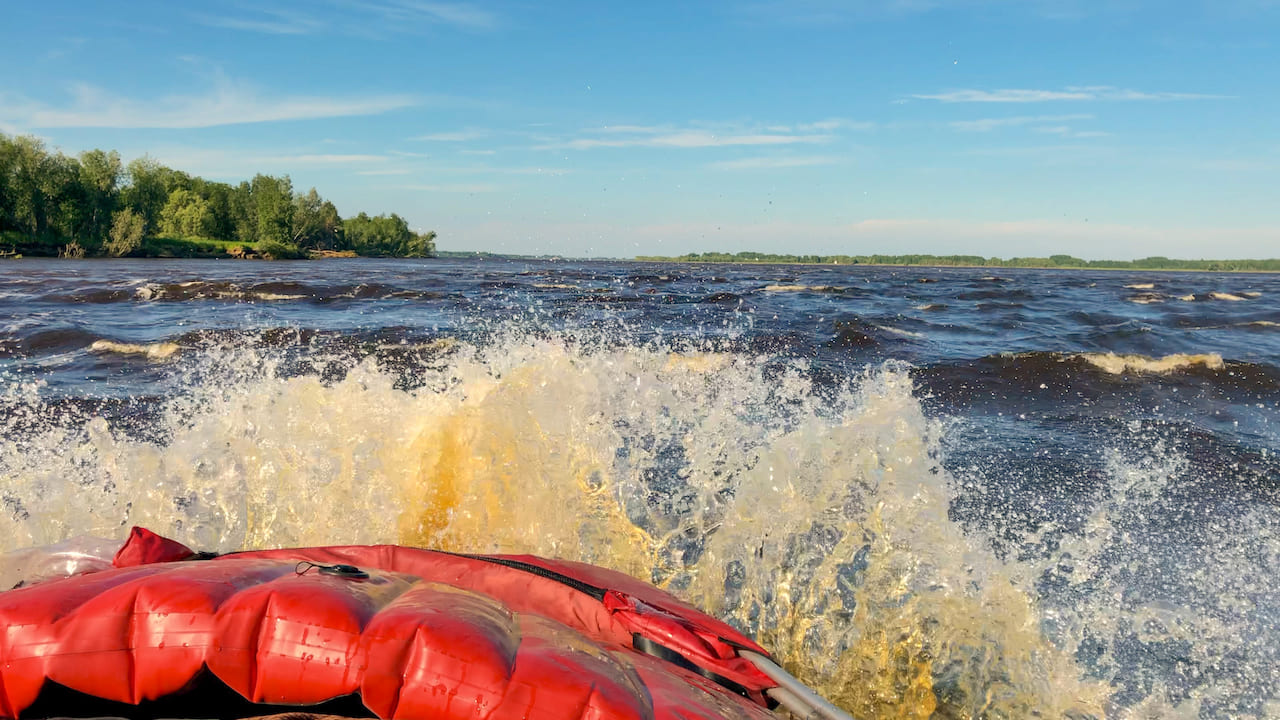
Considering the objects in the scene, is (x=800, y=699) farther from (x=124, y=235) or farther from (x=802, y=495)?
(x=124, y=235)

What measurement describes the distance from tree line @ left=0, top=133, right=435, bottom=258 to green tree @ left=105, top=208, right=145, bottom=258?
0.10 meters

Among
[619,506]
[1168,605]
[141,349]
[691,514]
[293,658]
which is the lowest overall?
[1168,605]

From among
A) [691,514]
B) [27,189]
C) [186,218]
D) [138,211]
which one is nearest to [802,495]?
[691,514]

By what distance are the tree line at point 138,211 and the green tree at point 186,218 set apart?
0.42 feet

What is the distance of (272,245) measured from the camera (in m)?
90.5

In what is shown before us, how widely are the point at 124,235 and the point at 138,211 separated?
46.1ft

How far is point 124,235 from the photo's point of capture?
254ft

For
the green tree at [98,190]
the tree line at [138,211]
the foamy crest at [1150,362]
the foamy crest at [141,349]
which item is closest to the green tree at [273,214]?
the tree line at [138,211]

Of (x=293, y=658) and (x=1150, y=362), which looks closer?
(x=293, y=658)

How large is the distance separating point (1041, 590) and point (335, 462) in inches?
193

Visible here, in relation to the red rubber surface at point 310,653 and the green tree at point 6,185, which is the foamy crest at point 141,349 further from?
the green tree at point 6,185

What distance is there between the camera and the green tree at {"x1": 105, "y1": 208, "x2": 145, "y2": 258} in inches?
3007

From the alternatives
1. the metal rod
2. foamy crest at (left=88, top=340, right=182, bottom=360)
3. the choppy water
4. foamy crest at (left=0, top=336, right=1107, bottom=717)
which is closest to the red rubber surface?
the metal rod

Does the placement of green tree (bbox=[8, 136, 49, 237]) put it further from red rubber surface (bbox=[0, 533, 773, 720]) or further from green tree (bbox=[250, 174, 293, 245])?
red rubber surface (bbox=[0, 533, 773, 720])
